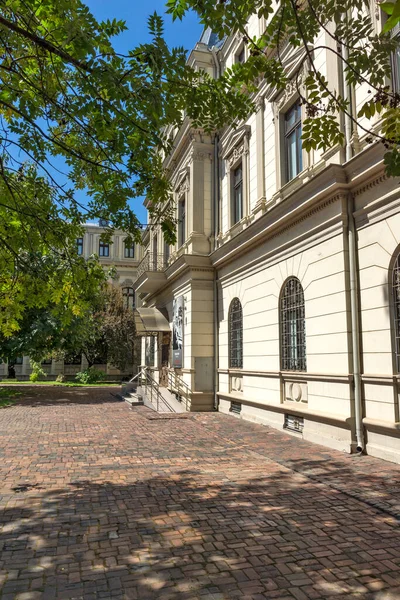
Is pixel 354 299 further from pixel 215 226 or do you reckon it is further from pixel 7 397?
pixel 7 397

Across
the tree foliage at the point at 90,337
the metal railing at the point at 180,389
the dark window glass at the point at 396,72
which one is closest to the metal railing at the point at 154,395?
the metal railing at the point at 180,389

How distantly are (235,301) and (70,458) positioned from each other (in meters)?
7.69

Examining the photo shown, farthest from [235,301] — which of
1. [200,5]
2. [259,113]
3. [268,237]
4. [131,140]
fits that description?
[200,5]

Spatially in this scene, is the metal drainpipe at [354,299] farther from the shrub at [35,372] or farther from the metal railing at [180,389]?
the shrub at [35,372]

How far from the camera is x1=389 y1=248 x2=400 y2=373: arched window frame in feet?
24.7

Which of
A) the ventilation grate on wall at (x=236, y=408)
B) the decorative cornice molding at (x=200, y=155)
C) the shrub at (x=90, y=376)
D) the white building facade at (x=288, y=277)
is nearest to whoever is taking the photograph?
the white building facade at (x=288, y=277)

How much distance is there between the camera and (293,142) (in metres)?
11.2

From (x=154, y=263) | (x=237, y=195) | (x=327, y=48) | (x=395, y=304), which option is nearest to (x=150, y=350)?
(x=154, y=263)

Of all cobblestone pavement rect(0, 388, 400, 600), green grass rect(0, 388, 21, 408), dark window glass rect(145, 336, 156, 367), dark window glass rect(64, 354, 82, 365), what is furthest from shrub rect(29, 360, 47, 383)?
cobblestone pavement rect(0, 388, 400, 600)

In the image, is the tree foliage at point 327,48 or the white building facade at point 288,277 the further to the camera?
the white building facade at point 288,277

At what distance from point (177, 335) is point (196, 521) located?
1204 centimetres

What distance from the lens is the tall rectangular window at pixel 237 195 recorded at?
1441 centimetres

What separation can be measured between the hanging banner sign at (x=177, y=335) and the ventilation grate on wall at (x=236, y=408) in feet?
9.41

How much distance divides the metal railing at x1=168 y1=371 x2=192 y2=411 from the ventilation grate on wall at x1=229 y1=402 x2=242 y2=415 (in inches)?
65.5
